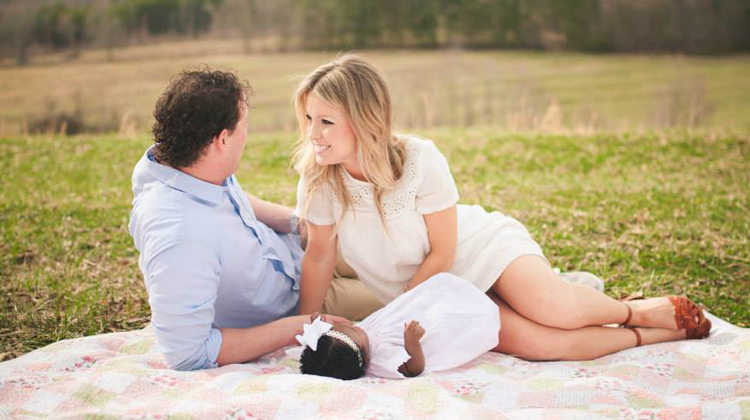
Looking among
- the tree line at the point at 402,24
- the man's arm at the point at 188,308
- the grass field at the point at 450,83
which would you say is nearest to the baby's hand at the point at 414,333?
the man's arm at the point at 188,308

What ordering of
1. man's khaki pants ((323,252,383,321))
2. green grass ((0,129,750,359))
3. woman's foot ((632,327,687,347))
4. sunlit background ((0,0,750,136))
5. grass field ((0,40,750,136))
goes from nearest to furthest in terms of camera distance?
woman's foot ((632,327,687,347)) < man's khaki pants ((323,252,383,321)) < green grass ((0,129,750,359)) < grass field ((0,40,750,136)) < sunlit background ((0,0,750,136))

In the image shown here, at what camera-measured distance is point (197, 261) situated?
2863mm

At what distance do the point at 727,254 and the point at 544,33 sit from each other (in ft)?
83.1

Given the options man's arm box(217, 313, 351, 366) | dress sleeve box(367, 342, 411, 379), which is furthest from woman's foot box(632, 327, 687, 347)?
man's arm box(217, 313, 351, 366)

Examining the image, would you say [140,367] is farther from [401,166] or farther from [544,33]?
[544,33]

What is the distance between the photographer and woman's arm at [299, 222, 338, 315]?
12.0 feet

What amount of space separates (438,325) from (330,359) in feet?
1.87

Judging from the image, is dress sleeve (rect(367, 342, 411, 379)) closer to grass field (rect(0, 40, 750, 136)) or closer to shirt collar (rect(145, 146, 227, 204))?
shirt collar (rect(145, 146, 227, 204))

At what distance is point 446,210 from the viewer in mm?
3555

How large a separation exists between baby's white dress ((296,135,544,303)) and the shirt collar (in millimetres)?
658

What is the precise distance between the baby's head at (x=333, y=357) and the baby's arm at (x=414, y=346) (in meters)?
0.23

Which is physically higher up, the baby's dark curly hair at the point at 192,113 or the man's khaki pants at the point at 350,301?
the baby's dark curly hair at the point at 192,113

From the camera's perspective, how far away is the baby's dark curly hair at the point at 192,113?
2980 mm

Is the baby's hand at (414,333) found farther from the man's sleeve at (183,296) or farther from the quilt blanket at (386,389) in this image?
the man's sleeve at (183,296)
